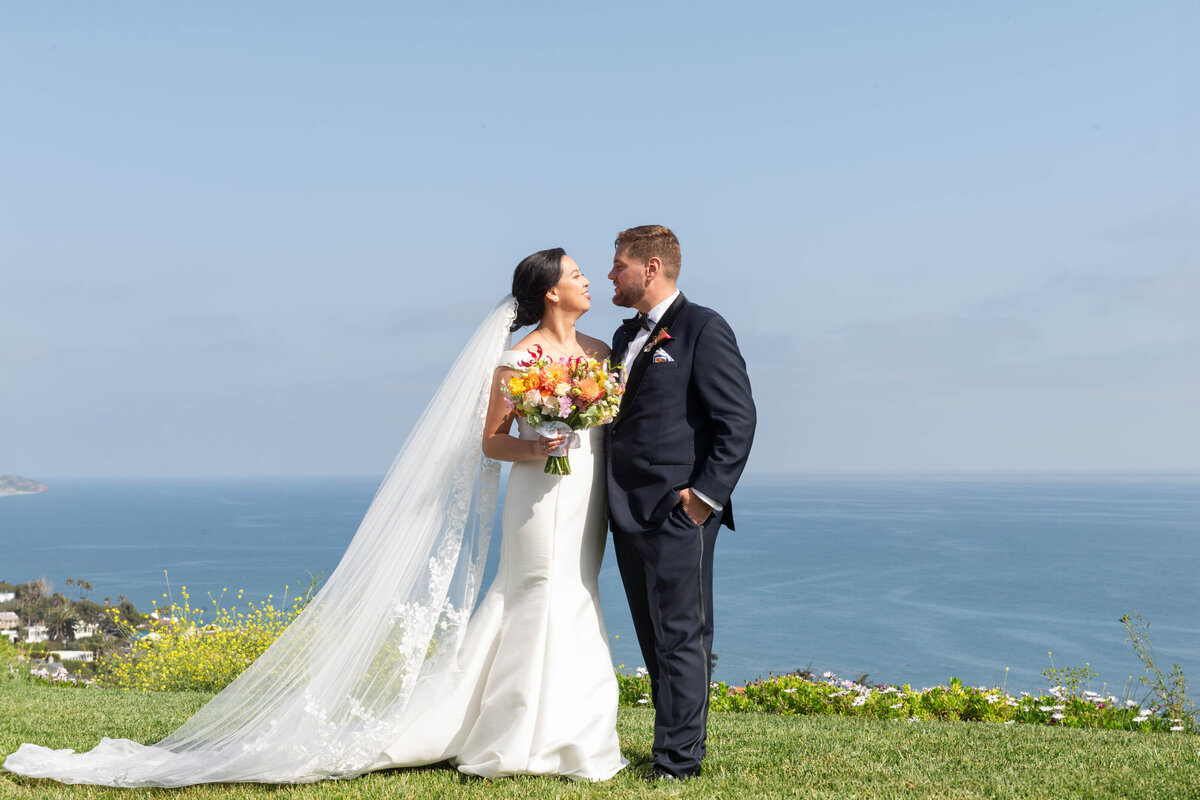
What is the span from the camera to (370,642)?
Answer: 5.13 meters

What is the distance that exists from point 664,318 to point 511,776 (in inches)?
99.4

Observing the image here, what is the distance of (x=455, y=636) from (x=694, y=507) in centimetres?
159

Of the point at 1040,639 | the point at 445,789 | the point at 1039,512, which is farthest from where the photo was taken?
the point at 1039,512

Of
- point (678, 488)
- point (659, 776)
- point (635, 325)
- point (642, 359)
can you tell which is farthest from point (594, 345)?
point (659, 776)

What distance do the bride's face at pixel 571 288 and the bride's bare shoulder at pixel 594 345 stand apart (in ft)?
0.80

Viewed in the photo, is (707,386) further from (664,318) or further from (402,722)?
(402,722)

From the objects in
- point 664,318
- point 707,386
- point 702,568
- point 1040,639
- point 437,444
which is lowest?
point 1040,639

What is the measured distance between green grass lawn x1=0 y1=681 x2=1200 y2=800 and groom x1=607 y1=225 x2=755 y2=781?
460 millimetres

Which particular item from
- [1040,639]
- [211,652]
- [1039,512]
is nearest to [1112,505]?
[1039,512]

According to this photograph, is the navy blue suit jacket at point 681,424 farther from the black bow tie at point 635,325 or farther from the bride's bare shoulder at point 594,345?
the bride's bare shoulder at point 594,345

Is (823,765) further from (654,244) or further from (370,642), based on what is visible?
(654,244)

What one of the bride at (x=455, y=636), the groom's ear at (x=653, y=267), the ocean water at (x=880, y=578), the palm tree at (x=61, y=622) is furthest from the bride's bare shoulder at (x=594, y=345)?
the palm tree at (x=61, y=622)

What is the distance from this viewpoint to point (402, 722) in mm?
5020

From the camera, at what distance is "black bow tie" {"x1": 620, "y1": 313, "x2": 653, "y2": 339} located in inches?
201
